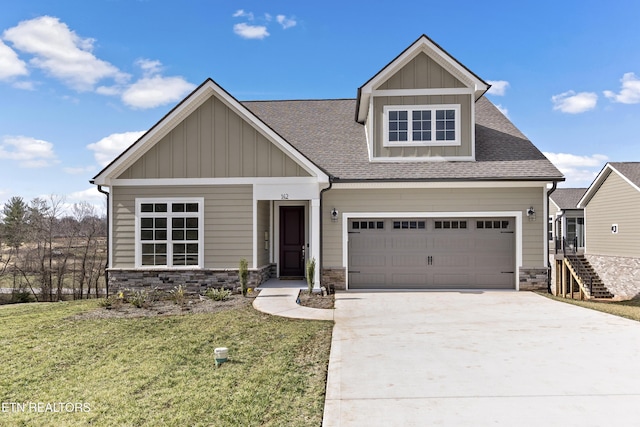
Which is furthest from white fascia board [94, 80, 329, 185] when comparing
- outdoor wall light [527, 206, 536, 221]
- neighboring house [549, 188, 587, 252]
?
neighboring house [549, 188, 587, 252]

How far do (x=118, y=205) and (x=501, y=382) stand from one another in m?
11.0

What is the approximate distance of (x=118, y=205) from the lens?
1193cm

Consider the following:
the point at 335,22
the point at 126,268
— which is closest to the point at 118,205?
the point at 126,268

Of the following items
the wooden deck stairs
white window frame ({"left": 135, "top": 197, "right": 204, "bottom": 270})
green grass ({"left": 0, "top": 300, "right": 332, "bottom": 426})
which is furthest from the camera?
the wooden deck stairs

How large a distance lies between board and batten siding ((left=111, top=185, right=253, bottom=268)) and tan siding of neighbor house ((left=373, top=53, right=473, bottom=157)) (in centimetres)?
463

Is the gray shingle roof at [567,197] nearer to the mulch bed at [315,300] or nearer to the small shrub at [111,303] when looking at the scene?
the mulch bed at [315,300]

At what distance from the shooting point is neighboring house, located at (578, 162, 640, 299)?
1872 cm

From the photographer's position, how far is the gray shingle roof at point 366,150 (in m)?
12.2

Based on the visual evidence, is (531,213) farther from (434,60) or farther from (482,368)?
(482,368)

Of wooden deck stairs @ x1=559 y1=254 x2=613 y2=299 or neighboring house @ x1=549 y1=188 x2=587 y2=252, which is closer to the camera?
wooden deck stairs @ x1=559 y1=254 x2=613 y2=299

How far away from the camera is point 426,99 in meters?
12.9

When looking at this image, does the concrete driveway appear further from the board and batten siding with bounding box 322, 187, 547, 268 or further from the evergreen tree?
the evergreen tree

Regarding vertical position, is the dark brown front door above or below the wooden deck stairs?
above

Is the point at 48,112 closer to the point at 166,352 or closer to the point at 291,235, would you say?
the point at 291,235
